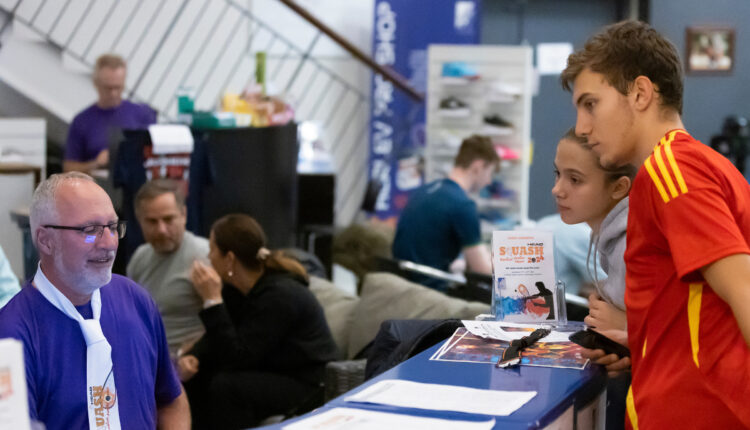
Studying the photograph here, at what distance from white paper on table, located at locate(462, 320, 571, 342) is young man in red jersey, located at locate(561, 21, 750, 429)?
0.43m

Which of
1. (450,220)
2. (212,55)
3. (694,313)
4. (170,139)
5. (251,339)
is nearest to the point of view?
(694,313)

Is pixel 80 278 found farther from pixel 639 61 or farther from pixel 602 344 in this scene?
pixel 639 61

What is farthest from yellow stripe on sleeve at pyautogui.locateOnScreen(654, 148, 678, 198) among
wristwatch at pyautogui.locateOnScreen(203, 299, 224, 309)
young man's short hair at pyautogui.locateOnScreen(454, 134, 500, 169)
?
young man's short hair at pyautogui.locateOnScreen(454, 134, 500, 169)

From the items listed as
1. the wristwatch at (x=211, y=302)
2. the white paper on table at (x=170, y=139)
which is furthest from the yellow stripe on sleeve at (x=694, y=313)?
the white paper on table at (x=170, y=139)

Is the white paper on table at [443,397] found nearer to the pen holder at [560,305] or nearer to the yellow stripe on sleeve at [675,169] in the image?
the yellow stripe on sleeve at [675,169]

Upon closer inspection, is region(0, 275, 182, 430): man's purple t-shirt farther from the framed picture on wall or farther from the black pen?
the framed picture on wall

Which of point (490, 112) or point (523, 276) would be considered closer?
point (523, 276)

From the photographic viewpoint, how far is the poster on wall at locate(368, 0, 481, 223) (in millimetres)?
9930

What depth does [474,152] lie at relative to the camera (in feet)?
19.0

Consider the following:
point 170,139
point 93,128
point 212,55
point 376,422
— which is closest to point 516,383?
point 376,422

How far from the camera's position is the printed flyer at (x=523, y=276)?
2539mm

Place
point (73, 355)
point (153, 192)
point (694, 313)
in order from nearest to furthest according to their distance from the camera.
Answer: point (694, 313) → point (73, 355) → point (153, 192)

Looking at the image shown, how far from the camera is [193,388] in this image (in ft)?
13.8

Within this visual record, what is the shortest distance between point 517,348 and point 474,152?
364cm
